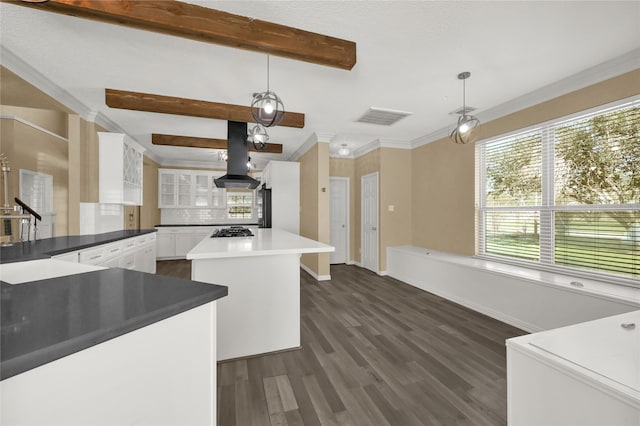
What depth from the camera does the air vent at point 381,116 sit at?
3687 millimetres

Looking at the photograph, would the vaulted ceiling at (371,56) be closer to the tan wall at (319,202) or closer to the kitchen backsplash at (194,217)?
the tan wall at (319,202)

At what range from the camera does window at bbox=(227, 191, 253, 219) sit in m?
7.48

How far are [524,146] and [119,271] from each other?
Result: 4203 millimetres

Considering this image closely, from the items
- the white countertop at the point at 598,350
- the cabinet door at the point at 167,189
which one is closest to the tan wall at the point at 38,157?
the cabinet door at the point at 167,189

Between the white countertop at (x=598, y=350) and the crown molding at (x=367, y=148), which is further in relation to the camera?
the crown molding at (x=367, y=148)

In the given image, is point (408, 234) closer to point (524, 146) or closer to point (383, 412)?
point (524, 146)

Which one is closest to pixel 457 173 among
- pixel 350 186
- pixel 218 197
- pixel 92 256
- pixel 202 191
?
pixel 350 186

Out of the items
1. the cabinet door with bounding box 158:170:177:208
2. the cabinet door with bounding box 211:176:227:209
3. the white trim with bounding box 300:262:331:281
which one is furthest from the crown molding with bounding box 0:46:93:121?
the white trim with bounding box 300:262:331:281

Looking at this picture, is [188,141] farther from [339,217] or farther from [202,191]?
[339,217]

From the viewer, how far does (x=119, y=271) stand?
1281mm

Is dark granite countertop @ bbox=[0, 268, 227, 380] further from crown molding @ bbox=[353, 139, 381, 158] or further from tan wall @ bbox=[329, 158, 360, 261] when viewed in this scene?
tan wall @ bbox=[329, 158, 360, 261]

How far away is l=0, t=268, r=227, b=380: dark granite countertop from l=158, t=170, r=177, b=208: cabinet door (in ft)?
20.8

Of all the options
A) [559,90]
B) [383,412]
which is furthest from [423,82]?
[383,412]

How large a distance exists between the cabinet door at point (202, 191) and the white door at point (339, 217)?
341 centimetres
